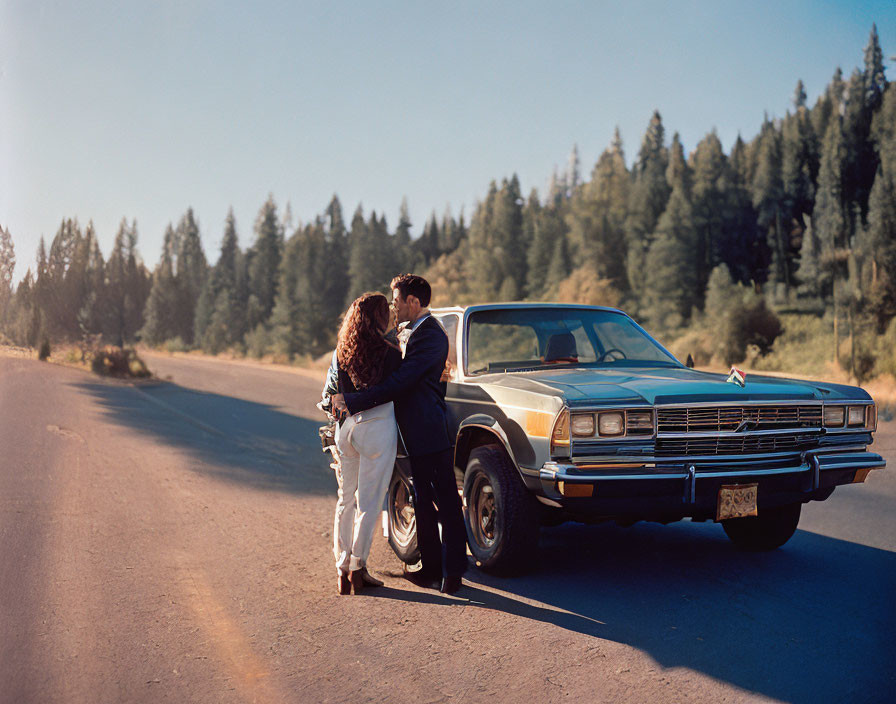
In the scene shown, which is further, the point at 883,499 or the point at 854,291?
the point at 854,291

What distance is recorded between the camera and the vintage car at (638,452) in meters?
4.65

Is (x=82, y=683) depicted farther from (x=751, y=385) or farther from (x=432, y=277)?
(x=432, y=277)

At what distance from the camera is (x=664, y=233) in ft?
248

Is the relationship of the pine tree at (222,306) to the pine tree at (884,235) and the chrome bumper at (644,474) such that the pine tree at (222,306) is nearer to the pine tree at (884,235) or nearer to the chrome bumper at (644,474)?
the pine tree at (884,235)

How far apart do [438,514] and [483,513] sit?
42 cm

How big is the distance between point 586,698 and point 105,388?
10819 millimetres

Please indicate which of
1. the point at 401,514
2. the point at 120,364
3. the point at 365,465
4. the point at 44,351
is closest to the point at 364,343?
the point at 365,465

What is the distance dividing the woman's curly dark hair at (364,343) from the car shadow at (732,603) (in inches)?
57.0

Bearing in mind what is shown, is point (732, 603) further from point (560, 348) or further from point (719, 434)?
point (560, 348)

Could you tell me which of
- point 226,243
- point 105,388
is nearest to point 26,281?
point 105,388

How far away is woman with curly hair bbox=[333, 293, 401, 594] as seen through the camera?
189 inches

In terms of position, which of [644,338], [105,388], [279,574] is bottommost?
[279,574]

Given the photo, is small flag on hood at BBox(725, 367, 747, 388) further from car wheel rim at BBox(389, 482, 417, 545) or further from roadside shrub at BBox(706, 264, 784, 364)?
roadside shrub at BBox(706, 264, 784, 364)

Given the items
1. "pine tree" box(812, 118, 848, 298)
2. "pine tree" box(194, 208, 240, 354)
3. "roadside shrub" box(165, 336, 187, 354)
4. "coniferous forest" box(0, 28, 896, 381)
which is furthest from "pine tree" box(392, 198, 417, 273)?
"roadside shrub" box(165, 336, 187, 354)
